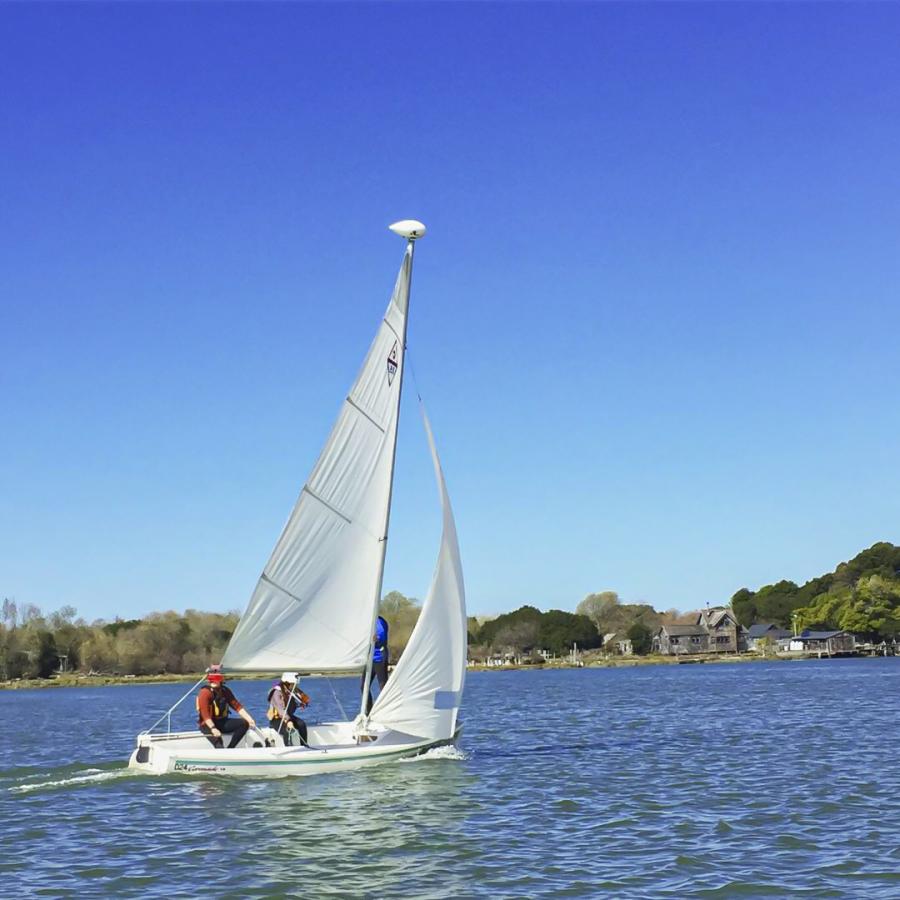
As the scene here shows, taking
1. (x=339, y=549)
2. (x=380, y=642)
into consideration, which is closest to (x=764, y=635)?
(x=380, y=642)

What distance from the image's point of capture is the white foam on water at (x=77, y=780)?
26.0m

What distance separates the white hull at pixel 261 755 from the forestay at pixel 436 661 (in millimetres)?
468

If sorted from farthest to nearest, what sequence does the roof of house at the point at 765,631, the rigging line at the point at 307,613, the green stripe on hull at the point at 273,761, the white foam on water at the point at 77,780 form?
the roof of house at the point at 765,631, the white foam on water at the point at 77,780, the rigging line at the point at 307,613, the green stripe on hull at the point at 273,761

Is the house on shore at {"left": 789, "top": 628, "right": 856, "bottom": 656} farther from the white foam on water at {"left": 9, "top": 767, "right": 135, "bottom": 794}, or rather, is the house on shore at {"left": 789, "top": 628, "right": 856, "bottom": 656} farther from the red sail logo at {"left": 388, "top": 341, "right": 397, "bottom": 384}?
the white foam on water at {"left": 9, "top": 767, "right": 135, "bottom": 794}

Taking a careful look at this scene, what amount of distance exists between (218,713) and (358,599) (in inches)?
153

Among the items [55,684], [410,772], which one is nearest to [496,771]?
[410,772]

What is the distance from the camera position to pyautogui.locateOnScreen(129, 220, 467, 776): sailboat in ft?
82.8

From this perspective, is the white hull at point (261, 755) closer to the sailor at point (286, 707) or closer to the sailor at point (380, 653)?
the sailor at point (286, 707)

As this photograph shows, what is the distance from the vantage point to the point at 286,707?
25.4 metres

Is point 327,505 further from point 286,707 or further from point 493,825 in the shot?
point 493,825

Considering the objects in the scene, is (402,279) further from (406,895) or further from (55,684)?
(55,684)

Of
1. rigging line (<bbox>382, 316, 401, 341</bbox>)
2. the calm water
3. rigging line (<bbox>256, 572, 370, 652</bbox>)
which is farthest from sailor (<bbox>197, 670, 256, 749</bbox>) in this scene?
rigging line (<bbox>382, 316, 401, 341</bbox>)

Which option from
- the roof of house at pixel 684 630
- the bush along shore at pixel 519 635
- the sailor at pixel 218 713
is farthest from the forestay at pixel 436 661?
the roof of house at pixel 684 630

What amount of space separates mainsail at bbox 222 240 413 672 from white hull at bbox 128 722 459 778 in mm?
1817
